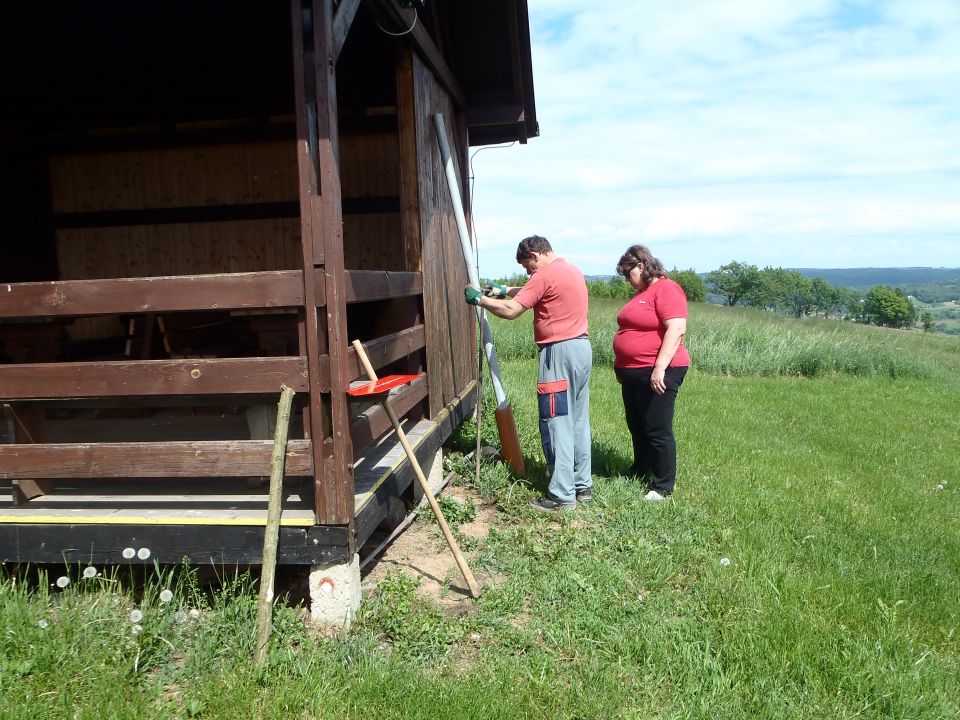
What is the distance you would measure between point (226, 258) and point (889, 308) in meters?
130

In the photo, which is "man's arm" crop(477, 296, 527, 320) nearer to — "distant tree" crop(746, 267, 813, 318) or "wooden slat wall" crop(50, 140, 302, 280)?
"wooden slat wall" crop(50, 140, 302, 280)

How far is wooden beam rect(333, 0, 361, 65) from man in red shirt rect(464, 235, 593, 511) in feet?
6.45

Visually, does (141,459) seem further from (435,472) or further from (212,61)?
(212,61)

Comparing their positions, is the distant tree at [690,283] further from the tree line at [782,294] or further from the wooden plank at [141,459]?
the wooden plank at [141,459]

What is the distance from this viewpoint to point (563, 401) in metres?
5.34

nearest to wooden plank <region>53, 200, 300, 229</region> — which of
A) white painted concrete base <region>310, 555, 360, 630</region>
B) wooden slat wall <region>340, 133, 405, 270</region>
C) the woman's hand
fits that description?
wooden slat wall <region>340, 133, 405, 270</region>

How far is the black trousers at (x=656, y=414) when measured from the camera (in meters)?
5.61

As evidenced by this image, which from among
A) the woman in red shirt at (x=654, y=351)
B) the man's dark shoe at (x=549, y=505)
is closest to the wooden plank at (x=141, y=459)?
the man's dark shoe at (x=549, y=505)

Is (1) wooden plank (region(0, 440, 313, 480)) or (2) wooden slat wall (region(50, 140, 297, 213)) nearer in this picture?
(1) wooden plank (region(0, 440, 313, 480))

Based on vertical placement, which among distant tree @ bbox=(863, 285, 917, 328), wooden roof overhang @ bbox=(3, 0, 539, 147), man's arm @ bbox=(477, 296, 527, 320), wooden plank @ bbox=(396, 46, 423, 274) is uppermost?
wooden roof overhang @ bbox=(3, 0, 539, 147)

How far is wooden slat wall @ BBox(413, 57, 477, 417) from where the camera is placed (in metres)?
5.64

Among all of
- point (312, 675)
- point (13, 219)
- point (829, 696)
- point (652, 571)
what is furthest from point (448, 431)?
point (13, 219)

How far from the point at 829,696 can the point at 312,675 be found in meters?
2.17

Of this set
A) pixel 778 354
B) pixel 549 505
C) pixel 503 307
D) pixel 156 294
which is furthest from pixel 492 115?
pixel 778 354
